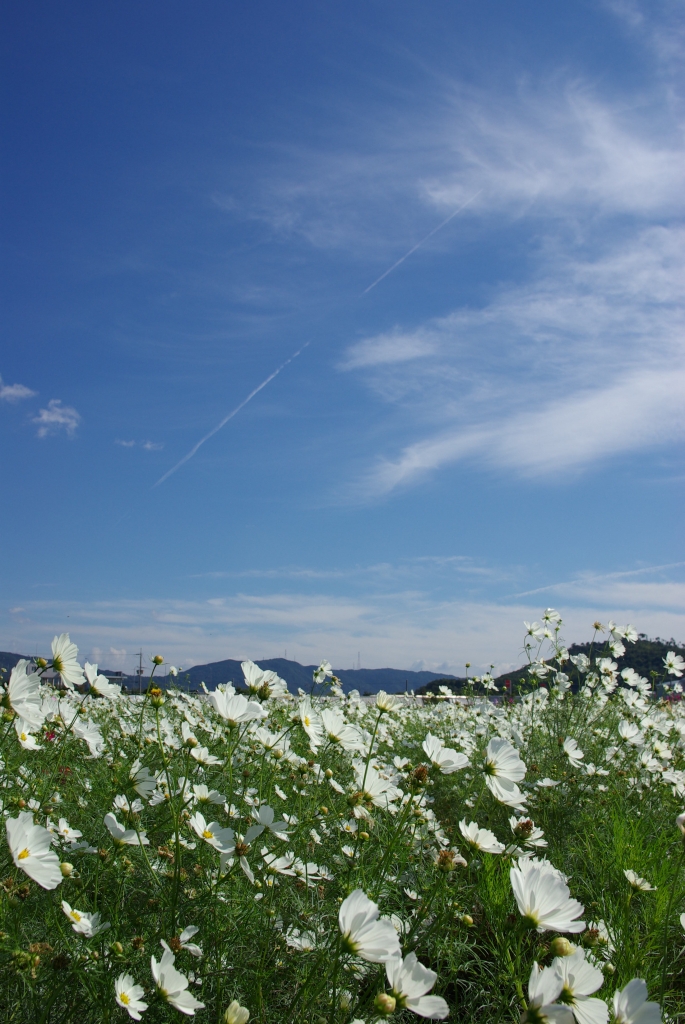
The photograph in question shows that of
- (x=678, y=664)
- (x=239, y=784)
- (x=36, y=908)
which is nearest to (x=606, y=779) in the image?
(x=678, y=664)

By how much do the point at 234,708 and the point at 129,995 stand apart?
1.89ft

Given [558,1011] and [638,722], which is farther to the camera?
[638,722]

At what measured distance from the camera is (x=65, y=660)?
185 cm

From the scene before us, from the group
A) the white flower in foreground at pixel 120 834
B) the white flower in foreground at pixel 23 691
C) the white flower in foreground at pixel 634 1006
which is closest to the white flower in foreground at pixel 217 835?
the white flower in foreground at pixel 120 834

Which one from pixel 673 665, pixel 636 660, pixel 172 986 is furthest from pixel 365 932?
pixel 636 660

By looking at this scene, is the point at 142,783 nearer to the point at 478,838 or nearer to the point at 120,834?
the point at 120,834

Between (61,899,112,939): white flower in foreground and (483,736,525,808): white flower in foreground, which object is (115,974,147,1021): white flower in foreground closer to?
(61,899,112,939): white flower in foreground

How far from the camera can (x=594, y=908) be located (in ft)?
6.45

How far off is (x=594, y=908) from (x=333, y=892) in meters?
0.81

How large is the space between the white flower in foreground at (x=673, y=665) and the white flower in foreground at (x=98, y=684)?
13.4 feet

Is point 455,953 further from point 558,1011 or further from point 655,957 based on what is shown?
point 558,1011

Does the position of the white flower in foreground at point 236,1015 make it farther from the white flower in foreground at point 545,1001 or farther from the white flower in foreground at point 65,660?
the white flower in foreground at point 65,660

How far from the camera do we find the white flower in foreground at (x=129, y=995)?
1186 millimetres

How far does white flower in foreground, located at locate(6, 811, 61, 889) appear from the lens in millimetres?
1143
